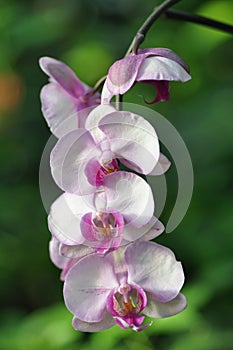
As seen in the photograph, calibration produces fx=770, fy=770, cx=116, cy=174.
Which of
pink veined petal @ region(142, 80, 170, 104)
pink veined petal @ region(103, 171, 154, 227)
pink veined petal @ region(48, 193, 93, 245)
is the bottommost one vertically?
pink veined petal @ region(48, 193, 93, 245)

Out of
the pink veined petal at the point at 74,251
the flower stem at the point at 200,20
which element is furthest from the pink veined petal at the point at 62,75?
the pink veined petal at the point at 74,251

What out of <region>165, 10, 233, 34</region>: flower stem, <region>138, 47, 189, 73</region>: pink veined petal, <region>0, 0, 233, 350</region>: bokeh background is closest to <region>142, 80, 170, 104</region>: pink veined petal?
<region>138, 47, 189, 73</region>: pink veined petal

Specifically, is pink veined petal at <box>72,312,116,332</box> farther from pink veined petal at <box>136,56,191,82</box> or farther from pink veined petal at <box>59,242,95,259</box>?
pink veined petal at <box>136,56,191,82</box>

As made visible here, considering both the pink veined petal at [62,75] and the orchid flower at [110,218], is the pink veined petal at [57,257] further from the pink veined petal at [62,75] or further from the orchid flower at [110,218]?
the pink veined petal at [62,75]

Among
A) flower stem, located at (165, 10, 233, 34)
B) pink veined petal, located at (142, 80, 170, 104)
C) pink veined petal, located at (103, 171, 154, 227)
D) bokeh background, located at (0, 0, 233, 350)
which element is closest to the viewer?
pink veined petal, located at (103, 171, 154, 227)

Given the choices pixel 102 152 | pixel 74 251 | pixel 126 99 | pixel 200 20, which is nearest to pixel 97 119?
pixel 102 152

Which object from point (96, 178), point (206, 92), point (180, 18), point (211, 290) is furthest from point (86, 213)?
point (206, 92)

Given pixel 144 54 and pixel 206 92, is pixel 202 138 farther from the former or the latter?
pixel 144 54
